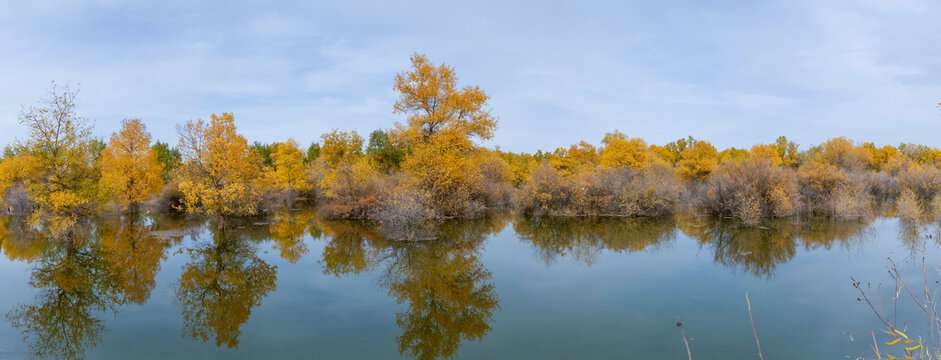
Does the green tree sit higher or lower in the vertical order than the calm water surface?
higher

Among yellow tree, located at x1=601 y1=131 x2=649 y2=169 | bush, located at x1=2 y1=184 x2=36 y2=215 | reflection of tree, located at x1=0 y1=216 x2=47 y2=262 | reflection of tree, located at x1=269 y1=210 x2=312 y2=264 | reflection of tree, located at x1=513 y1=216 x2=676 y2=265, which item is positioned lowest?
reflection of tree, located at x1=0 y1=216 x2=47 y2=262

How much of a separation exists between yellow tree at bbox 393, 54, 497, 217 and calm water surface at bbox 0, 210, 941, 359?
6.31 metres

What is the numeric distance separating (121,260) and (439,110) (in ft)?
49.5

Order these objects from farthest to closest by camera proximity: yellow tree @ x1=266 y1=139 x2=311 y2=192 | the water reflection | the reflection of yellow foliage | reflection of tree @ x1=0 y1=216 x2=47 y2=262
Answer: yellow tree @ x1=266 y1=139 x2=311 y2=192, reflection of tree @ x1=0 y1=216 x2=47 y2=262, the reflection of yellow foliage, the water reflection

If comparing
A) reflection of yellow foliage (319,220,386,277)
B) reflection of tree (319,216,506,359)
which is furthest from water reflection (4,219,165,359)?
reflection of tree (319,216,506,359)

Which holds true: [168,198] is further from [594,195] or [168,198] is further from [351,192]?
[594,195]

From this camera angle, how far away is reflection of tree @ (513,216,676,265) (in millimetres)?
14719

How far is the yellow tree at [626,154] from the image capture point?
38.9m

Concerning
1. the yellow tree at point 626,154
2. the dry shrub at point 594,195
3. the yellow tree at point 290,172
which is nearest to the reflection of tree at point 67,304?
the dry shrub at point 594,195

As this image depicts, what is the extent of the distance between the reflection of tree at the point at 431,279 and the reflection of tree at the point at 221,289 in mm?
1930

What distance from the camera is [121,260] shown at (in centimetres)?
1354

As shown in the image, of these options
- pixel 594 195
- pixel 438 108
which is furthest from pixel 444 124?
pixel 594 195

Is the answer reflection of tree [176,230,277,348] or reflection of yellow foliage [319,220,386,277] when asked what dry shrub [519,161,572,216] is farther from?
reflection of tree [176,230,277,348]

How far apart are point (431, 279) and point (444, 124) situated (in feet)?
48.2
